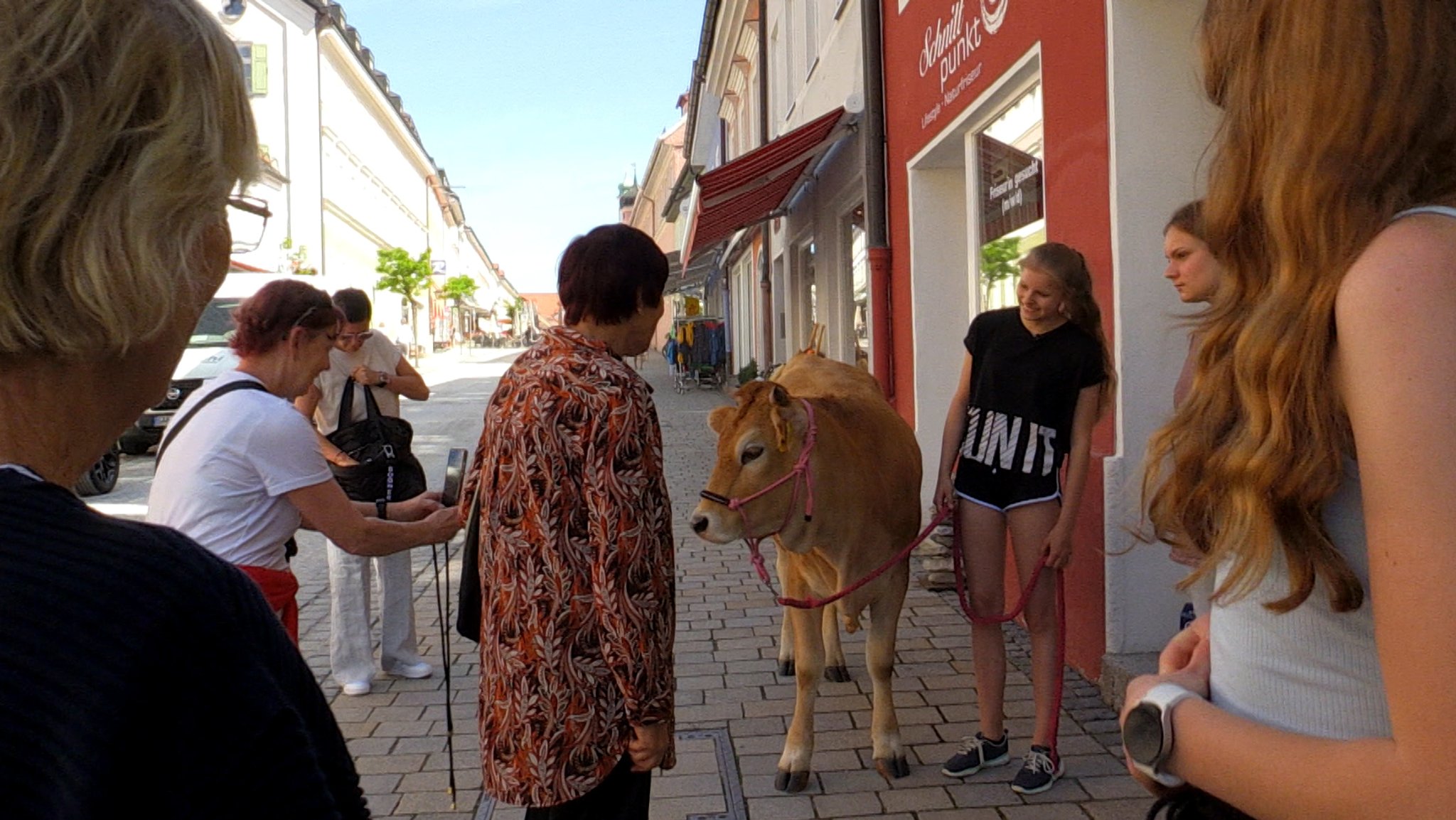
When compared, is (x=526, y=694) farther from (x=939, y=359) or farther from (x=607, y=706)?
(x=939, y=359)

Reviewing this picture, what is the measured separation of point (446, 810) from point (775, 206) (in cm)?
1166

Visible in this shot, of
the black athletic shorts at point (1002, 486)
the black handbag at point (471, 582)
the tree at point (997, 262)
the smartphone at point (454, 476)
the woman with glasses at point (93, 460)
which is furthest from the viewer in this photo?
the tree at point (997, 262)

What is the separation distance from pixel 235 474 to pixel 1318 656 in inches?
106

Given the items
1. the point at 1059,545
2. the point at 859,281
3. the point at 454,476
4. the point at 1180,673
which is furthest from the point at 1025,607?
the point at 859,281

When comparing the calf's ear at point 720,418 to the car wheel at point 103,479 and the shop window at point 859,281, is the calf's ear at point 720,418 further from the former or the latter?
the car wheel at point 103,479

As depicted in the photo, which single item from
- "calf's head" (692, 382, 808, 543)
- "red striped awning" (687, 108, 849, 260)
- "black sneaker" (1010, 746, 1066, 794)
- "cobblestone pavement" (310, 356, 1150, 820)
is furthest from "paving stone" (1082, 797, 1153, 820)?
"red striped awning" (687, 108, 849, 260)

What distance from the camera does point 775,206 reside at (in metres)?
14.7

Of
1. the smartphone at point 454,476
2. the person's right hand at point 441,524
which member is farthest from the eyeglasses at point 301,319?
the person's right hand at point 441,524

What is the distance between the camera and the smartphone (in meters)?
3.29

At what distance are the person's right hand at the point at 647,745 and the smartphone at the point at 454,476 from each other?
3.67ft

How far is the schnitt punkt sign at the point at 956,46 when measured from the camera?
6.01m

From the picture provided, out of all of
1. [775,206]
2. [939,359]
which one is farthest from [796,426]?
[775,206]

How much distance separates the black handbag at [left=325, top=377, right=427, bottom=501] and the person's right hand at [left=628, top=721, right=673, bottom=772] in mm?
2876

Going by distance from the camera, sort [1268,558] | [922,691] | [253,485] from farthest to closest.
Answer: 1. [922,691]
2. [253,485]
3. [1268,558]
